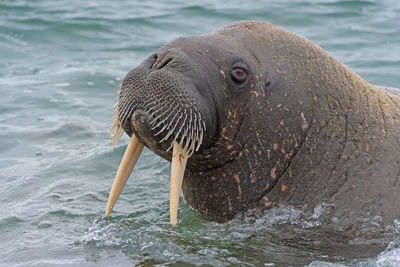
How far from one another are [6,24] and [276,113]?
44.9ft

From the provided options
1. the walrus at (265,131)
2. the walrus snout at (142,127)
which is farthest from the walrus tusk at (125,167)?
the walrus snout at (142,127)

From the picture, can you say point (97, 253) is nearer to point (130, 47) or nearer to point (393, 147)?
point (393, 147)

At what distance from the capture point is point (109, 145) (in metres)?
10.0

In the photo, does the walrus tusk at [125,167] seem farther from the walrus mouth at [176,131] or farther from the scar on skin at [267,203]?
the scar on skin at [267,203]

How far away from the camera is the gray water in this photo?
5.89m

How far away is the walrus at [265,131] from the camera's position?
221 inches

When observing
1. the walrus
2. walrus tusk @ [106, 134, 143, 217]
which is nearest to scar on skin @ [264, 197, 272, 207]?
the walrus

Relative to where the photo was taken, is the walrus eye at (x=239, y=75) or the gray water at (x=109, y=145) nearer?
the walrus eye at (x=239, y=75)

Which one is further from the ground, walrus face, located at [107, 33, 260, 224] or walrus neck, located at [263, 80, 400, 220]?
walrus face, located at [107, 33, 260, 224]

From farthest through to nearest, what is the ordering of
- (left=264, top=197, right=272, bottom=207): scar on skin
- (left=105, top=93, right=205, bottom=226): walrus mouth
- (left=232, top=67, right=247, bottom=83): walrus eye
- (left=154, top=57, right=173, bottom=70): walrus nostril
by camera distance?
(left=264, top=197, right=272, bottom=207): scar on skin, (left=232, top=67, right=247, bottom=83): walrus eye, (left=154, top=57, right=173, bottom=70): walrus nostril, (left=105, top=93, right=205, bottom=226): walrus mouth

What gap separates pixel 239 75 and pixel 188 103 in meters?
0.56

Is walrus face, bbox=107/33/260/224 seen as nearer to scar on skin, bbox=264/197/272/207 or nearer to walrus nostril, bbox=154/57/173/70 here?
walrus nostril, bbox=154/57/173/70

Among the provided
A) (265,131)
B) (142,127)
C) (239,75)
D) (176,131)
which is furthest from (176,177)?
(239,75)

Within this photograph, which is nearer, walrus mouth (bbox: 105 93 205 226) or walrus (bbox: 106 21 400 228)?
walrus mouth (bbox: 105 93 205 226)
